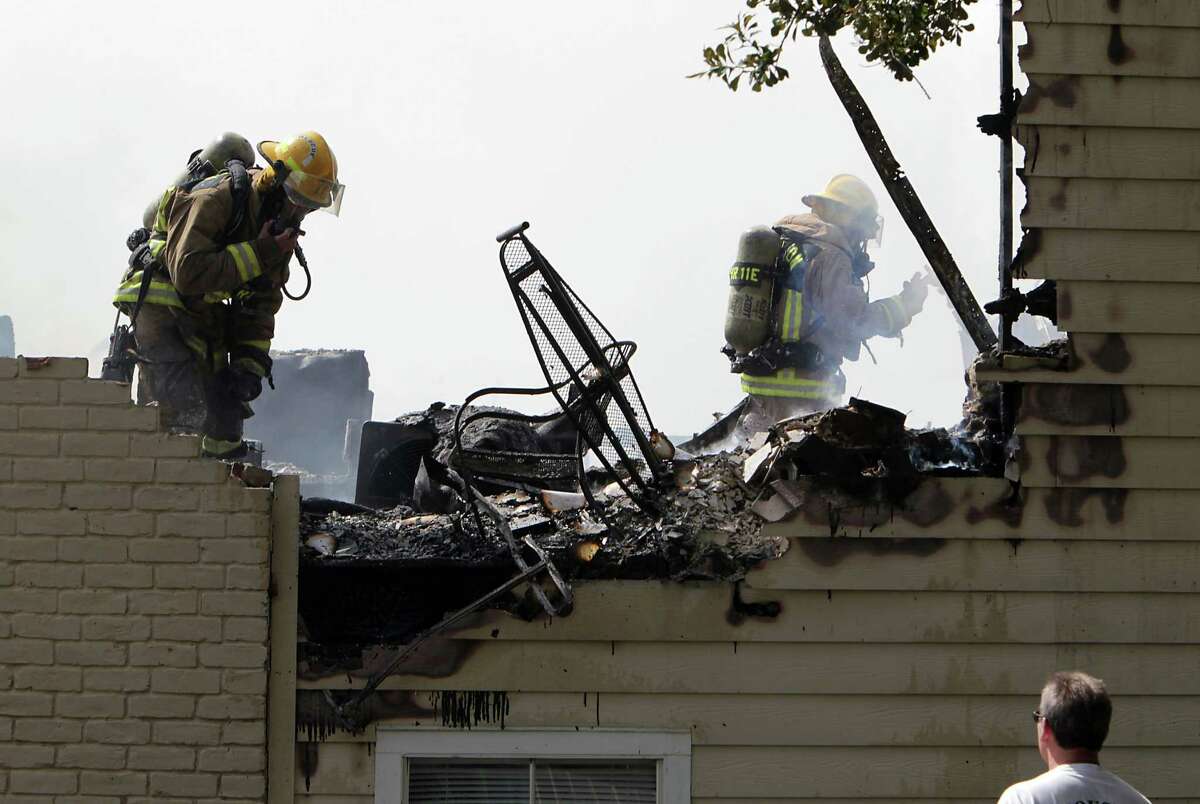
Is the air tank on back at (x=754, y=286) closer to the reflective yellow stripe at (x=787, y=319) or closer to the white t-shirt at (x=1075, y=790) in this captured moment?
the reflective yellow stripe at (x=787, y=319)

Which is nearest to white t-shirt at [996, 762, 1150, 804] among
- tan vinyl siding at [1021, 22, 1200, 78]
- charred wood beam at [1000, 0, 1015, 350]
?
Answer: charred wood beam at [1000, 0, 1015, 350]

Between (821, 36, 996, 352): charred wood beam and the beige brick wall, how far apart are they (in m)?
3.20

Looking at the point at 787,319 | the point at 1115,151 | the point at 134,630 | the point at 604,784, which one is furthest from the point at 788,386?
the point at 134,630

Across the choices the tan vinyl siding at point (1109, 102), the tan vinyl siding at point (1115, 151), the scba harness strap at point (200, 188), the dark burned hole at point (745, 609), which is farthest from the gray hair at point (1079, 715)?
the scba harness strap at point (200, 188)

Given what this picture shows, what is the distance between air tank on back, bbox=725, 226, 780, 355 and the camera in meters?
8.86

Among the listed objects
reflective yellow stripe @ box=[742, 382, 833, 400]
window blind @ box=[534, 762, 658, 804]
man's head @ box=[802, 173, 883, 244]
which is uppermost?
man's head @ box=[802, 173, 883, 244]

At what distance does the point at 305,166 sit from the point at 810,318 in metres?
→ 3.28

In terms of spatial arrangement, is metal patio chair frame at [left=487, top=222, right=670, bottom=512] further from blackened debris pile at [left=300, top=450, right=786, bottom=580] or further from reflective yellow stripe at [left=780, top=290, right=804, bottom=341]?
reflective yellow stripe at [left=780, top=290, right=804, bottom=341]

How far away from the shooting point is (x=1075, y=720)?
330 cm

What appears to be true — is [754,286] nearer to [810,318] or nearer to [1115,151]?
[810,318]

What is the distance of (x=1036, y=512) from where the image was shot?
519 centimetres

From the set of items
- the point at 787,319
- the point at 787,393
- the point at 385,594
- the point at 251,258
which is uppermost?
the point at 787,319

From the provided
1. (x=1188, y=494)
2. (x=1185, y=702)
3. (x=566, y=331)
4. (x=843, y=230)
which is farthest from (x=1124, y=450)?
(x=843, y=230)

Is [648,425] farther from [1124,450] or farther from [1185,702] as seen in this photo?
[1185,702]
